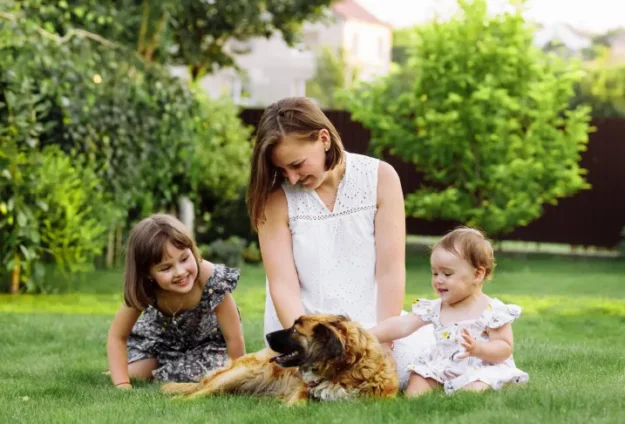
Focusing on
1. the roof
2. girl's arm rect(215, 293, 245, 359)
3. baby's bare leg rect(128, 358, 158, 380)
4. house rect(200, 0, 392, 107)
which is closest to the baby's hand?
girl's arm rect(215, 293, 245, 359)

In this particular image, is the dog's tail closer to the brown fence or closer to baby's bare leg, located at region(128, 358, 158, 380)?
baby's bare leg, located at region(128, 358, 158, 380)

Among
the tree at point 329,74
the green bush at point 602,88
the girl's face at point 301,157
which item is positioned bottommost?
the girl's face at point 301,157

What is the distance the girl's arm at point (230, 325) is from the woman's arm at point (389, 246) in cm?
93

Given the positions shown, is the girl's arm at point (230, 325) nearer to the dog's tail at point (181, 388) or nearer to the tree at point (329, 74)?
the dog's tail at point (181, 388)

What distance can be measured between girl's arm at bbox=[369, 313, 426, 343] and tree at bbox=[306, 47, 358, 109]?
35907 mm

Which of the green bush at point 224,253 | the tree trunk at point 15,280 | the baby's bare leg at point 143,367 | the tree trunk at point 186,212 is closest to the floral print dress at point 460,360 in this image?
the baby's bare leg at point 143,367

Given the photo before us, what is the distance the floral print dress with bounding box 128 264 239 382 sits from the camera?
528 cm

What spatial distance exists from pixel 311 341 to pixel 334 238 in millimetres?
898

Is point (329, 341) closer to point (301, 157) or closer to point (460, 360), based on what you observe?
point (460, 360)

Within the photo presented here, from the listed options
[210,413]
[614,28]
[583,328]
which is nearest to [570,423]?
[210,413]

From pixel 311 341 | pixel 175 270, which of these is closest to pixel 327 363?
pixel 311 341

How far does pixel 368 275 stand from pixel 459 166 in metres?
10.3

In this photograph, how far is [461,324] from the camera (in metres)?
4.39

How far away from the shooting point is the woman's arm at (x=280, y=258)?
465 centimetres
